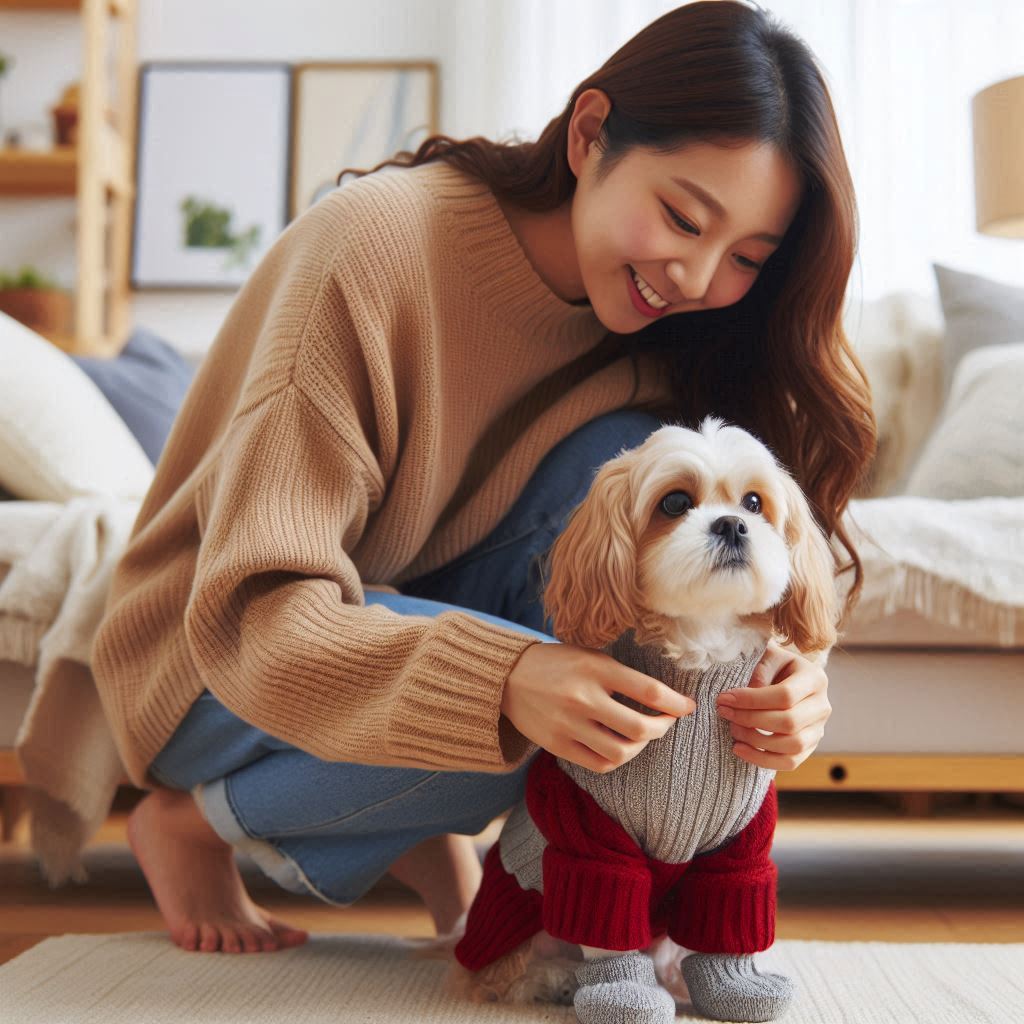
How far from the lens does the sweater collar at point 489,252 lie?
124 cm

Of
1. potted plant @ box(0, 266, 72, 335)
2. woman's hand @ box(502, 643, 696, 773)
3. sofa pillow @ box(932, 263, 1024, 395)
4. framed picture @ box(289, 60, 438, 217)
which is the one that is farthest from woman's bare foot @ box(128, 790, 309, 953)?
framed picture @ box(289, 60, 438, 217)

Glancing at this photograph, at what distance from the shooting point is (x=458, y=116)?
3.52m

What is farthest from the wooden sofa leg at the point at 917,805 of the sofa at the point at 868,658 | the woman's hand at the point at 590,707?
the woman's hand at the point at 590,707

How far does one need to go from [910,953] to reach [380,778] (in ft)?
1.92

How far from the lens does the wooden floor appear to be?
1.43 meters

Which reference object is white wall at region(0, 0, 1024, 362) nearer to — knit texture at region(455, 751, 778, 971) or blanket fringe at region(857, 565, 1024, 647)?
blanket fringe at region(857, 565, 1024, 647)

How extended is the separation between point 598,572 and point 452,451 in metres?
0.41

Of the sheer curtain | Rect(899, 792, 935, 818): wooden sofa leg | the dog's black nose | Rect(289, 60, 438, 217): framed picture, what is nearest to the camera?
the dog's black nose

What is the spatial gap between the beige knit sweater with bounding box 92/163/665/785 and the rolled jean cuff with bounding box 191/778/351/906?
0.08m

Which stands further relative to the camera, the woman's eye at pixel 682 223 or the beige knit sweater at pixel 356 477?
the woman's eye at pixel 682 223

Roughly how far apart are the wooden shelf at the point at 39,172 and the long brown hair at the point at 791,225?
2382 millimetres

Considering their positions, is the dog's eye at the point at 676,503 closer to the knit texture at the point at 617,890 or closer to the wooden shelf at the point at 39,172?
the knit texture at the point at 617,890

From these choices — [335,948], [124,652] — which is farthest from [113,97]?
[335,948]

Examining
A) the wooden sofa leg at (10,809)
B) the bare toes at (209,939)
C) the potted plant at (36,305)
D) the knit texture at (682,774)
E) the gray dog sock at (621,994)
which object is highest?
the potted plant at (36,305)
